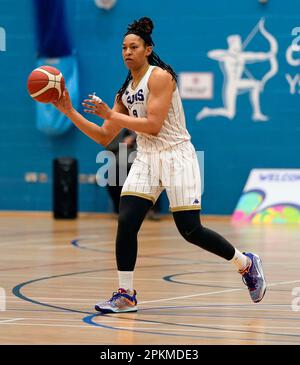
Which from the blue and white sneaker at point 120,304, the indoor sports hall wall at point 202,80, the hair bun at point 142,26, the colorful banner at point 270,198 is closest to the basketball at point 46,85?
the hair bun at point 142,26

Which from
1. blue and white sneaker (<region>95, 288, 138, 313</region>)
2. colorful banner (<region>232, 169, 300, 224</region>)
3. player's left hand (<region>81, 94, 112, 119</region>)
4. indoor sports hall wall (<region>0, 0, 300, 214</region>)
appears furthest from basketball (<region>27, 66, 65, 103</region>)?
indoor sports hall wall (<region>0, 0, 300, 214</region>)

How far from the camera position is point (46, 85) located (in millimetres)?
6844

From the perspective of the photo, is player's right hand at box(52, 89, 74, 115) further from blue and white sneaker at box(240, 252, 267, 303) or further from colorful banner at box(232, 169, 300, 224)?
colorful banner at box(232, 169, 300, 224)

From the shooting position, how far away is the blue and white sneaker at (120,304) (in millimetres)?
6605

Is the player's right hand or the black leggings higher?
the player's right hand

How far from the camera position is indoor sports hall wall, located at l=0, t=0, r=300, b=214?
16.8m

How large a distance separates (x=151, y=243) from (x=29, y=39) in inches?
259

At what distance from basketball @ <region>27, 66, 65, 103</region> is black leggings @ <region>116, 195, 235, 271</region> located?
894 millimetres

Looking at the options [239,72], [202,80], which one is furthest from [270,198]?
[202,80]

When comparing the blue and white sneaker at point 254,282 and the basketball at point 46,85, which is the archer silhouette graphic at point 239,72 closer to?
the blue and white sneaker at point 254,282

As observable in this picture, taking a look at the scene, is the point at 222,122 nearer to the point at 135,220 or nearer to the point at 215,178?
the point at 215,178

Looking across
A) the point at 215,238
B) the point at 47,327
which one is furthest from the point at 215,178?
the point at 47,327

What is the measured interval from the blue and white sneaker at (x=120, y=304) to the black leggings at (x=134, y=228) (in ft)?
0.56

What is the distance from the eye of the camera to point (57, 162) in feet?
55.9
